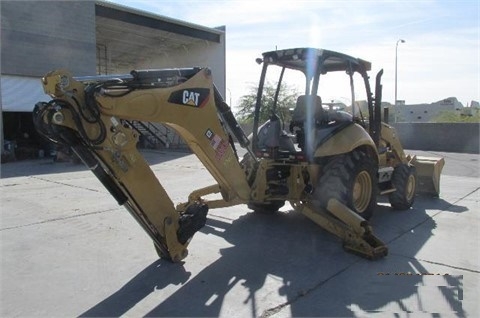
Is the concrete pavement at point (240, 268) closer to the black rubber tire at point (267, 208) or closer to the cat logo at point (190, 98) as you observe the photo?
the black rubber tire at point (267, 208)

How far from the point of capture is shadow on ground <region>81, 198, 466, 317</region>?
383cm

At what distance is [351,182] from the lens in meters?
5.97

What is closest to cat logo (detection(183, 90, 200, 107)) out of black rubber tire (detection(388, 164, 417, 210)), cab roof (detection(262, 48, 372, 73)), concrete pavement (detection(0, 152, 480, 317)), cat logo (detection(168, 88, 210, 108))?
cat logo (detection(168, 88, 210, 108))

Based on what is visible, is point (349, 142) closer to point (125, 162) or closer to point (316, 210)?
point (316, 210)

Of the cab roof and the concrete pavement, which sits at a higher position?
the cab roof

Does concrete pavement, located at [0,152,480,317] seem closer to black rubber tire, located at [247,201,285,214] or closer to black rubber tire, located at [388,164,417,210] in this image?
black rubber tire, located at [247,201,285,214]

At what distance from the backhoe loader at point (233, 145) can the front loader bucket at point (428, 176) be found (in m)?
1.08

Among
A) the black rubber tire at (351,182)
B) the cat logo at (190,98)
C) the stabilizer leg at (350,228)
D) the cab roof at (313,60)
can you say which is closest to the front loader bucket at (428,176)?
the black rubber tire at (351,182)

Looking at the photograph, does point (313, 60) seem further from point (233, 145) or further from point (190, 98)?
point (190, 98)

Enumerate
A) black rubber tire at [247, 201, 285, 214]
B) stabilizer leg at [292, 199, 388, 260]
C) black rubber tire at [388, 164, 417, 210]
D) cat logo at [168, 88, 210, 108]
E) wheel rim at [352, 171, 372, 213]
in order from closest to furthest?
cat logo at [168, 88, 210, 108]
stabilizer leg at [292, 199, 388, 260]
wheel rim at [352, 171, 372, 213]
black rubber tire at [247, 201, 285, 214]
black rubber tire at [388, 164, 417, 210]

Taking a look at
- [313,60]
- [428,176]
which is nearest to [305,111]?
[313,60]

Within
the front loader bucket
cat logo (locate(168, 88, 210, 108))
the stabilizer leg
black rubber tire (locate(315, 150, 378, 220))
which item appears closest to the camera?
cat logo (locate(168, 88, 210, 108))

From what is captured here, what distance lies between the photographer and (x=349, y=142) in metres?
6.07

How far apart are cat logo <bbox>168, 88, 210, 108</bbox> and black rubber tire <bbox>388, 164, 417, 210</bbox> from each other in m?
4.28
